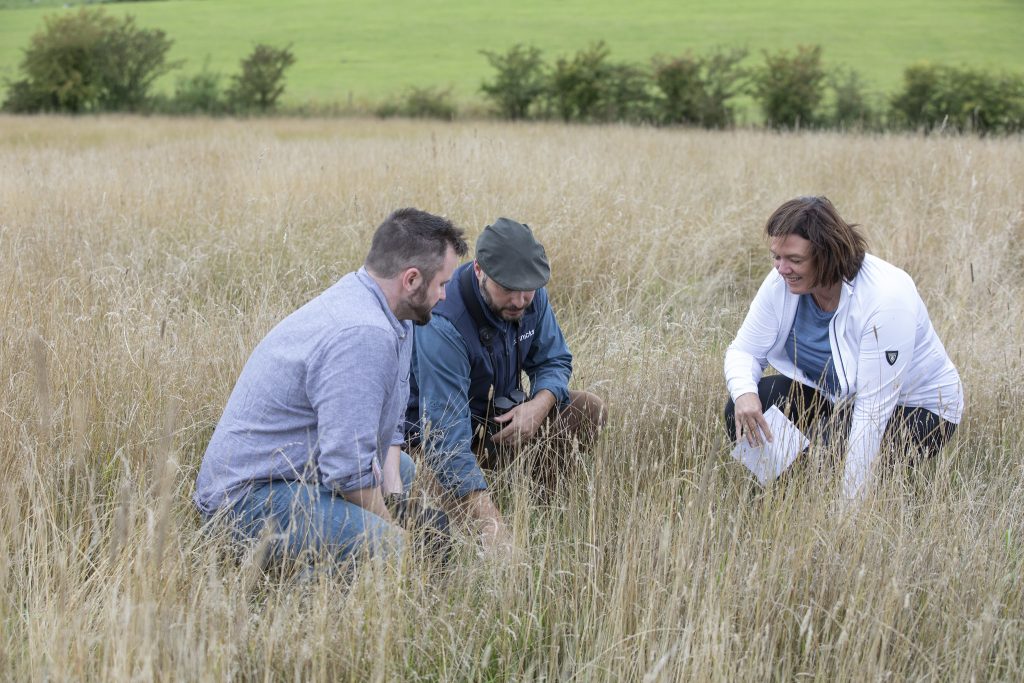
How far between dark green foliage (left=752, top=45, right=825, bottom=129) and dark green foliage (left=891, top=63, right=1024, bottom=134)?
2.02 m

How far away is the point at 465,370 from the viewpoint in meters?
3.54

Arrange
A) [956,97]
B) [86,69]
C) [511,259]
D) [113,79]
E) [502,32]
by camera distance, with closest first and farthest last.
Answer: [511,259] < [956,97] < [86,69] < [113,79] < [502,32]

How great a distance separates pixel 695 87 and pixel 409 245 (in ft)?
80.5

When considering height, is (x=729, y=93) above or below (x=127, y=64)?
below

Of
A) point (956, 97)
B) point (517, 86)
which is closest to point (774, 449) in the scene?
point (956, 97)

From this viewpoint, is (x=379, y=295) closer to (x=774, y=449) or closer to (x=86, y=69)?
(x=774, y=449)

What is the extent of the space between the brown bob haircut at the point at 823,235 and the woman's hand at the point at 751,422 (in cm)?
54

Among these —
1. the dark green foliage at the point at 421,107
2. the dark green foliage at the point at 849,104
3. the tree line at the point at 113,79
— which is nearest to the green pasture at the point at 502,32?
the tree line at the point at 113,79

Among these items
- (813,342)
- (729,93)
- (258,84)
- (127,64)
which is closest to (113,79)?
(127,64)

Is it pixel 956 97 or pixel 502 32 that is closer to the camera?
pixel 956 97

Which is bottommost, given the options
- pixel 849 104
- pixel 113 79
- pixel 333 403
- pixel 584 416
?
pixel 584 416

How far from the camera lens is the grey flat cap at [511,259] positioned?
344 cm

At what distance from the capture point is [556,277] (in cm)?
619

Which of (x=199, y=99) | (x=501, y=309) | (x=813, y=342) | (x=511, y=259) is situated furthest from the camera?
(x=199, y=99)
